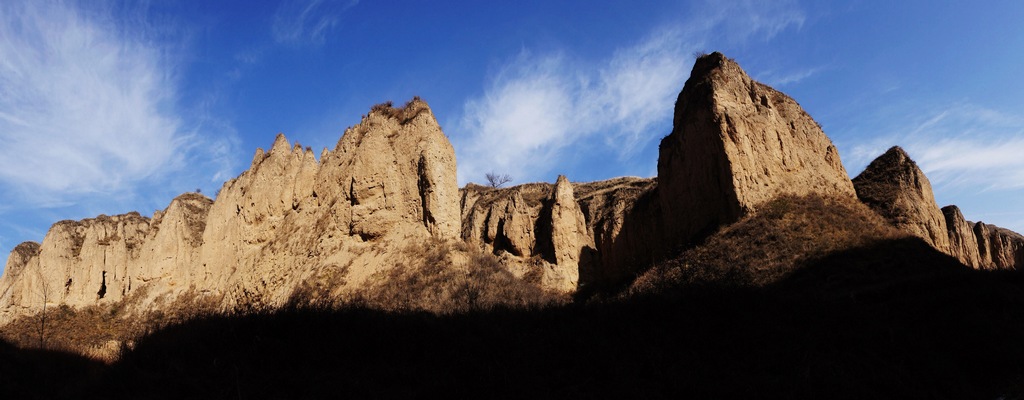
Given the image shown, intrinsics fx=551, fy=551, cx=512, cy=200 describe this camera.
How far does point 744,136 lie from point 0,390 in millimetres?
24453

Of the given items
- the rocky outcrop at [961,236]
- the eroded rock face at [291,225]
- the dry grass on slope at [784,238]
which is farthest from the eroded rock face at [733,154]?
the rocky outcrop at [961,236]

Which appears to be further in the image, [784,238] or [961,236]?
[961,236]

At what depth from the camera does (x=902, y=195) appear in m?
25.5

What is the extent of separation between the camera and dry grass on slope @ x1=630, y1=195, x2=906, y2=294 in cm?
1977

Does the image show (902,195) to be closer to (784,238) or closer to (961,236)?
(784,238)

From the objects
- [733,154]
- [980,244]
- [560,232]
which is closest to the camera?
[733,154]

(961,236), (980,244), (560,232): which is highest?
(560,232)

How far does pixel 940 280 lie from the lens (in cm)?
1340

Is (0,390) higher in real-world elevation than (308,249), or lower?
lower

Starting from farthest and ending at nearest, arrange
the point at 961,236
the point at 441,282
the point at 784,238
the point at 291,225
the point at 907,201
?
the point at 961,236 < the point at 291,225 < the point at 907,201 < the point at 784,238 < the point at 441,282

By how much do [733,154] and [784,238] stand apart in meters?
4.32

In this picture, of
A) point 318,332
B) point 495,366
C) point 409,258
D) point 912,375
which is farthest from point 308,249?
point 912,375

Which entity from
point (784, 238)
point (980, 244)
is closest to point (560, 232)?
point (784, 238)

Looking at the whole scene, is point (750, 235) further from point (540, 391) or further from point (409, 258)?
point (540, 391)
